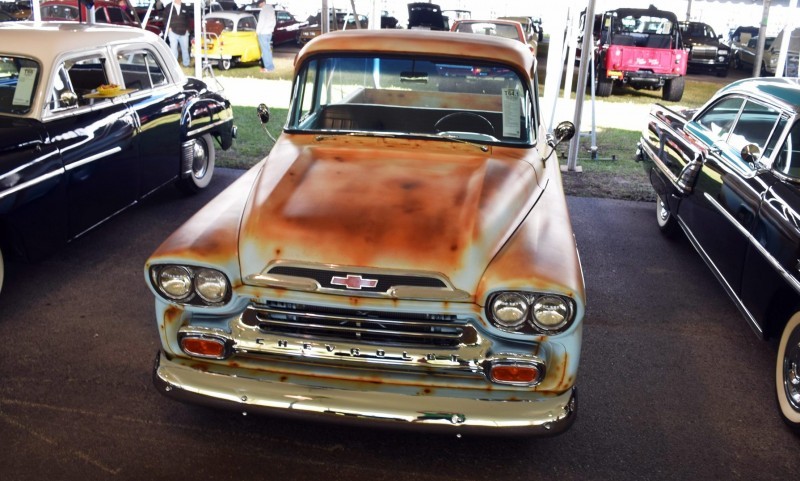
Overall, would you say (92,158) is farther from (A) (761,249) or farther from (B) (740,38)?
(B) (740,38)

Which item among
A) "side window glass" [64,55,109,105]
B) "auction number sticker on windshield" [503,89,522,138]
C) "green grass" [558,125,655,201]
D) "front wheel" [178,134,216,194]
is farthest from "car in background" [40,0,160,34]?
"auction number sticker on windshield" [503,89,522,138]

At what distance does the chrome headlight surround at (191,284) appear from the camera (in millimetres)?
2881

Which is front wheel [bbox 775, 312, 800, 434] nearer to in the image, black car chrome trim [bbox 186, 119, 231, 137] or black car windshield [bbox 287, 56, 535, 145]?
black car windshield [bbox 287, 56, 535, 145]

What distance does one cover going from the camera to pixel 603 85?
607 inches

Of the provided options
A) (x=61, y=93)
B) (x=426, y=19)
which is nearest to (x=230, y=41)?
(x=426, y=19)

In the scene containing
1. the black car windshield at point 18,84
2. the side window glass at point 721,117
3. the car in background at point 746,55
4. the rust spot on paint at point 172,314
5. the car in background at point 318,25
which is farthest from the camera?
the car in background at point 318,25

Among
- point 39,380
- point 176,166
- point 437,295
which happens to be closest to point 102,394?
point 39,380

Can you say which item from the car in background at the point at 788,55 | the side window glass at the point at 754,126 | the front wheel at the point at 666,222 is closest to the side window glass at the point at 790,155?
the side window glass at the point at 754,126

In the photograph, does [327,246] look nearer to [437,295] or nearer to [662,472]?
[437,295]

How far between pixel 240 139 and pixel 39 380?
6.31 metres

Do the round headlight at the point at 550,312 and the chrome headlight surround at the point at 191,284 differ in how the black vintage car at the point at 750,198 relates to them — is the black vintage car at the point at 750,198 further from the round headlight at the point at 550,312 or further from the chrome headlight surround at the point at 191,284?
the chrome headlight surround at the point at 191,284

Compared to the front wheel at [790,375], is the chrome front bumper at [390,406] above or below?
above

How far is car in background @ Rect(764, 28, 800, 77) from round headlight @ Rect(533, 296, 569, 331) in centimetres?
1114

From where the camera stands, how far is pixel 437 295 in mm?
2756
